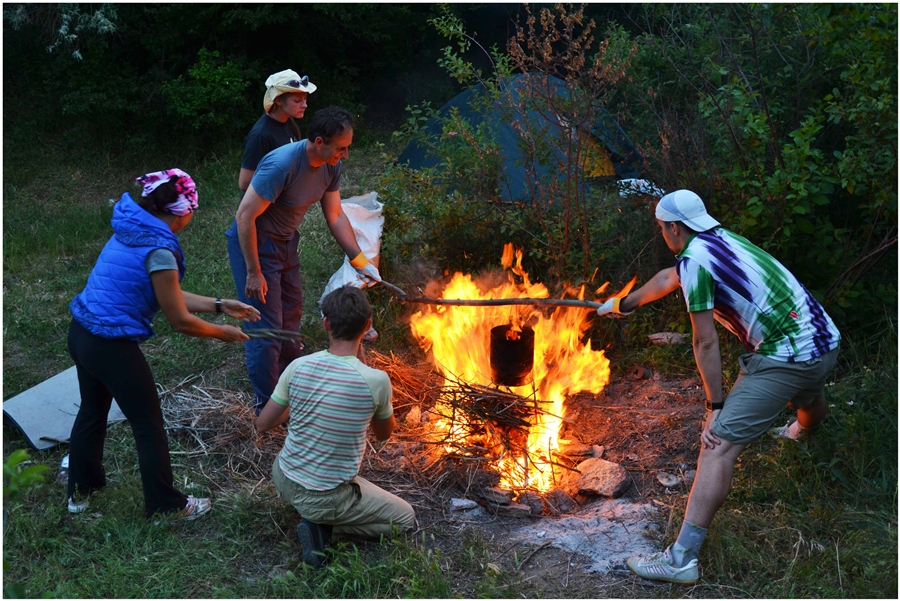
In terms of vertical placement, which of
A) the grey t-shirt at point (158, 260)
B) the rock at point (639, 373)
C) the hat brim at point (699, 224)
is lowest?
the rock at point (639, 373)

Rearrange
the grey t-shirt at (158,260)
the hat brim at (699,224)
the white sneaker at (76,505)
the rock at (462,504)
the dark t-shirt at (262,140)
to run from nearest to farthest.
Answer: the hat brim at (699,224) < the grey t-shirt at (158,260) < the white sneaker at (76,505) < the rock at (462,504) < the dark t-shirt at (262,140)

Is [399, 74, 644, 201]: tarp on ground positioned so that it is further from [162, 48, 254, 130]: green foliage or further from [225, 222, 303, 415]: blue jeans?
[162, 48, 254, 130]: green foliage

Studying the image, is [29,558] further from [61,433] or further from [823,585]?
[823,585]

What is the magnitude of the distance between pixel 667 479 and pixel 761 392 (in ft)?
3.62

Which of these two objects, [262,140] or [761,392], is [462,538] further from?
[262,140]

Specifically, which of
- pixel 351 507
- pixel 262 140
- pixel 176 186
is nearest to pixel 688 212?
pixel 351 507

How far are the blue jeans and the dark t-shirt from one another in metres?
0.45

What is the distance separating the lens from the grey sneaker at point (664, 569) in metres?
3.47

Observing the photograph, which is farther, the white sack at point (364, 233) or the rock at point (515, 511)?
the white sack at point (364, 233)

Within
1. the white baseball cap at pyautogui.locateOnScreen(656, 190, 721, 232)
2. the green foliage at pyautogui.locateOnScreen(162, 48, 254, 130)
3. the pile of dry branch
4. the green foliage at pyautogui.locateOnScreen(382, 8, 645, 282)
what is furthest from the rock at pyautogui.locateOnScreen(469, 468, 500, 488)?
the green foliage at pyautogui.locateOnScreen(162, 48, 254, 130)

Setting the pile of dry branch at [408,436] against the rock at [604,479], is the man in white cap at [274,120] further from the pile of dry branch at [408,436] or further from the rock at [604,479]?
the rock at [604,479]

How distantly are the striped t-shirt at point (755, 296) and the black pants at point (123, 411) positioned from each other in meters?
2.65

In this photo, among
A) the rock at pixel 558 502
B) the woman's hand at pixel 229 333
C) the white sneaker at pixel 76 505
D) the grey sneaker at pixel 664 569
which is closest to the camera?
the grey sneaker at pixel 664 569

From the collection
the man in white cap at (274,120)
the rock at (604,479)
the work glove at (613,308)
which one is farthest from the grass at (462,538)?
the man in white cap at (274,120)
